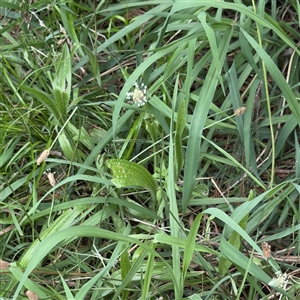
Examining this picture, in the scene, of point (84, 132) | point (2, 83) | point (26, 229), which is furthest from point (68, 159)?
point (2, 83)

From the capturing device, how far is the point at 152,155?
1.18 metres

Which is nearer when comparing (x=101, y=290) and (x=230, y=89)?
(x=101, y=290)

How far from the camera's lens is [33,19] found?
1559mm

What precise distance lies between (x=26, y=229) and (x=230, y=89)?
2.19 ft

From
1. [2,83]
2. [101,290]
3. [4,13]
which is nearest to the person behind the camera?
[101,290]

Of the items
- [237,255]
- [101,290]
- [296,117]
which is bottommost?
[101,290]

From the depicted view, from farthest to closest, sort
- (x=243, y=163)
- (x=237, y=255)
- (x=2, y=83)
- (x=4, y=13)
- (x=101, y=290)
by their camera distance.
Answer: (x=4, y=13)
(x=2, y=83)
(x=243, y=163)
(x=101, y=290)
(x=237, y=255)

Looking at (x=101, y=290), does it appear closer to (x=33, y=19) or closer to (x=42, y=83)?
(x=42, y=83)

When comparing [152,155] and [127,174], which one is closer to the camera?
[127,174]

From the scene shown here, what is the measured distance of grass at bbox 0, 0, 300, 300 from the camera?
3.50ft

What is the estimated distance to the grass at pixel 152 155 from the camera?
1065 millimetres

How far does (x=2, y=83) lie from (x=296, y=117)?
830mm

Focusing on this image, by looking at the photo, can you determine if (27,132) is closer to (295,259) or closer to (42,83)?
(42,83)

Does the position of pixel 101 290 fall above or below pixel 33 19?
below
